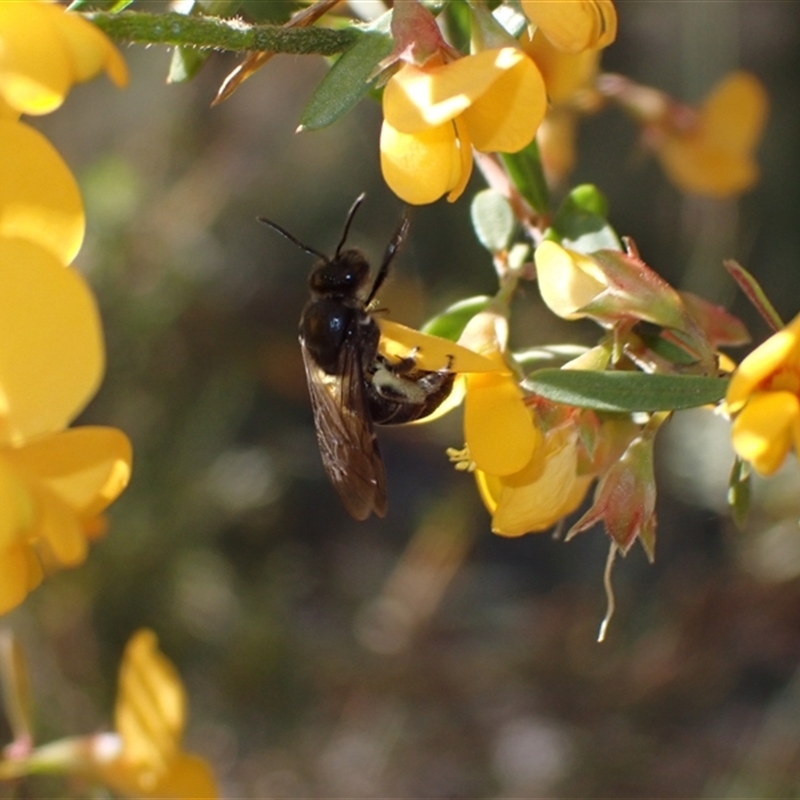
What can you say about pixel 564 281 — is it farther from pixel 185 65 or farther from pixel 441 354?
pixel 185 65

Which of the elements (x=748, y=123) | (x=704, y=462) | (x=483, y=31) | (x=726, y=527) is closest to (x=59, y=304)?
(x=483, y=31)

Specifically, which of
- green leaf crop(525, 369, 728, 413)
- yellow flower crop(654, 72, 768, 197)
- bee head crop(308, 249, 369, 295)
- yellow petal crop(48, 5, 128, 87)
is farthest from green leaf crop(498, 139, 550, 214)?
yellow flower crop(654, 72, 768, 197)

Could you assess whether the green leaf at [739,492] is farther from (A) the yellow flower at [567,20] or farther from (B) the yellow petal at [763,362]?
(A) the yellow flower at [567,20]

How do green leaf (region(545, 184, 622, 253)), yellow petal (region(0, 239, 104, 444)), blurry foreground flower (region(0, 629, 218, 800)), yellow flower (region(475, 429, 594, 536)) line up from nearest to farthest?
1. yellow petal (region(0, 239, 104, 444))
2. yellow flower (region(475, 429, 594, 536))
3. green leaf (region(545, 184, 622, 253))
4. blurry foreground flower (region(0, 629, 218, 800))

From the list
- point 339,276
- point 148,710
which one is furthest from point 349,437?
point 148,710

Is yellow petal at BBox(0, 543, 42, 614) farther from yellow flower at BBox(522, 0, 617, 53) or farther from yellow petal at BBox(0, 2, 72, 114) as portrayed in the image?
yellow flower at BBox(522, 0, 617, 53)

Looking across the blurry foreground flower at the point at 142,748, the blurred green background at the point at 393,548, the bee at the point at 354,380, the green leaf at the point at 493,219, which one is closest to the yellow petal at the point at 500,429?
the bee at the point at 354,380
